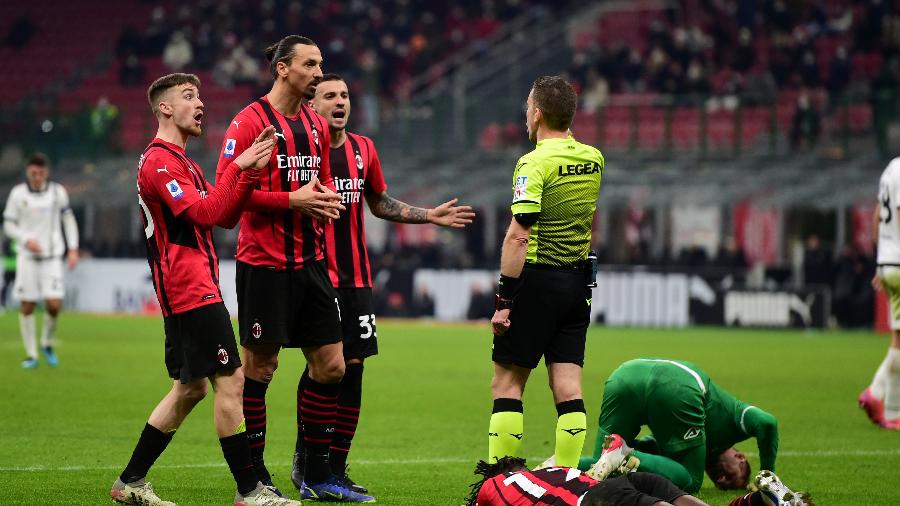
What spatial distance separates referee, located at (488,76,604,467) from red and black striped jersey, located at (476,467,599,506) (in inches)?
33.7

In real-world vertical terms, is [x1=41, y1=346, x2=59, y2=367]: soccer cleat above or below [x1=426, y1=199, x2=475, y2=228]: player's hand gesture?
below

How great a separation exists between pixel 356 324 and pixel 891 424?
5.31 metres

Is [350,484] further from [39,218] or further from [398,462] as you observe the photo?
[39,218]

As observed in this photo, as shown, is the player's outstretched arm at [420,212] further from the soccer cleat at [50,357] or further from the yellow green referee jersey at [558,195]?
the soccer cleat at [50,357]

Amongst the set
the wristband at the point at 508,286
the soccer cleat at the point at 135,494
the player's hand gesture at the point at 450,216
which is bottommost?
the soccer cleat at the point at 135,494

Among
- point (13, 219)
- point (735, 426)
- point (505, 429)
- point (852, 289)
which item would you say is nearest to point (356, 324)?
point (505, 429)

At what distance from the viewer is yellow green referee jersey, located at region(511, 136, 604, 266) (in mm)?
7352

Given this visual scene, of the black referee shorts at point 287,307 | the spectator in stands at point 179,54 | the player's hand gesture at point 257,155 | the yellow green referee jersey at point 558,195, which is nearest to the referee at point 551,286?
the yellow green referee jersey at point 558,195

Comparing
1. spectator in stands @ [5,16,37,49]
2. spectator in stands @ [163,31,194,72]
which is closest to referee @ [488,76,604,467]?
spectator in stands @ [163,31,194,72]

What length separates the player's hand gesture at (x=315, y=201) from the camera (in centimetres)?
727

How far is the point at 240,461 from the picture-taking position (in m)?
7.16

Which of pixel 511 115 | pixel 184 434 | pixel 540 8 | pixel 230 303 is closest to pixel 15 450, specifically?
pixel 184 434

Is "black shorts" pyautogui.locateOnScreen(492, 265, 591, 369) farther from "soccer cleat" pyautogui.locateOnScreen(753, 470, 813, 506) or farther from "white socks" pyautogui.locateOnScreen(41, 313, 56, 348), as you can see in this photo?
"white socks" pyautogui.locateOnScreen(41, 313, 56, 348)

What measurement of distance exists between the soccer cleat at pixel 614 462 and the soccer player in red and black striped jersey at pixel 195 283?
1.59m
